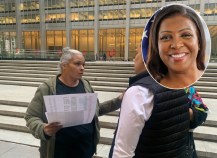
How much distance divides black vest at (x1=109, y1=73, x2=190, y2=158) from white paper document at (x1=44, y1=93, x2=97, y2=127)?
81 centimetres

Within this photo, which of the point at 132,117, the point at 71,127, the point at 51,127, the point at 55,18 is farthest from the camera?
the point at 55,18

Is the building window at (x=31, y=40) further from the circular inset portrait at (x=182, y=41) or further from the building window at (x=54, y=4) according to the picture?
the circular inset portrait at (x=182, y=41)

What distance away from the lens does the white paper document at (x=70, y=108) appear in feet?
5.33

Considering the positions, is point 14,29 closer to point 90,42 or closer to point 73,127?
point 90,42

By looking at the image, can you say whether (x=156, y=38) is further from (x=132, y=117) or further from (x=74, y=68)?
(x=74, y=68)

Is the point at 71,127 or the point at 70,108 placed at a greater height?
the point at 70,108

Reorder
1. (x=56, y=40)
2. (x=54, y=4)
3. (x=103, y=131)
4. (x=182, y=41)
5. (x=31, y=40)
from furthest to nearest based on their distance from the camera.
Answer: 1. (x=31, y=40)
2. (x=56, y=40)
3. (x=54, y=4)
4. (x=103, y=131)
5. (x=182, y=41)

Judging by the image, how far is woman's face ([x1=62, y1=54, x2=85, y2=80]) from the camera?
212cm

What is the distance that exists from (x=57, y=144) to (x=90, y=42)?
1236 inches

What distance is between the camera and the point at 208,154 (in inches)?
153

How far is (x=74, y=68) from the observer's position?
6.98 feet

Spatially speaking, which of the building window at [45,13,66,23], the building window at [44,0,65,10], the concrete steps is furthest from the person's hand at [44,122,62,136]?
the building window at [44,0,65,10]

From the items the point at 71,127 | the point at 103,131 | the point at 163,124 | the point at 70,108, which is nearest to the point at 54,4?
the point at 103,131

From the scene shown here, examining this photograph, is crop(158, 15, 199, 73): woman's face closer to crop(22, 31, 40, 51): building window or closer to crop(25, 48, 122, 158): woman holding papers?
crop(25, 48, 122, 158): woman holding papers
